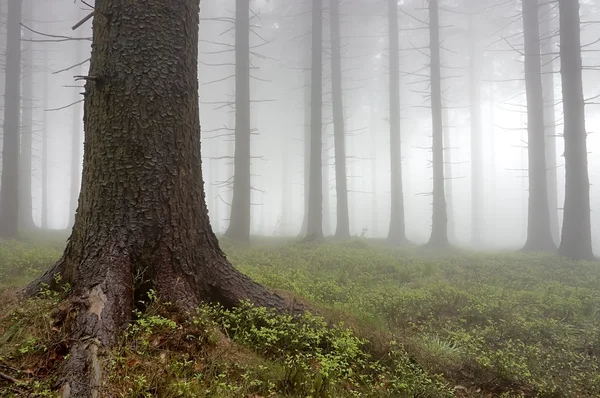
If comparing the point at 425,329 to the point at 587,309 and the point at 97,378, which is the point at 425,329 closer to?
the point at 587,309

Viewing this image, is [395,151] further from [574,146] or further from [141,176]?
[141,176]

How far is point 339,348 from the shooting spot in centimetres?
347

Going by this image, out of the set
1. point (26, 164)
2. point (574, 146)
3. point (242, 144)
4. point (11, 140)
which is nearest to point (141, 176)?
point (242, 144)

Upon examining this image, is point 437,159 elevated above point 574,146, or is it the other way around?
point 437,159

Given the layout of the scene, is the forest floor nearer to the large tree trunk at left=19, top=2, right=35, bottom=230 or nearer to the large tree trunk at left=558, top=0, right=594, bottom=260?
the large tree trunk at left=558, top=0, right=594, bottom=260

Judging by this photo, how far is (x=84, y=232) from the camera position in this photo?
359 centimetres

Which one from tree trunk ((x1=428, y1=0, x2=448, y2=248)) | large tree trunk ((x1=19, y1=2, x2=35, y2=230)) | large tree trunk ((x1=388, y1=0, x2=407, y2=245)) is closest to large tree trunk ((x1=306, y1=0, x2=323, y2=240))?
large tree trunk ((x1=388, y1=0, x2=407, y2=245))

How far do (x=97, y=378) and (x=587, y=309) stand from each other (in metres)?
7.82

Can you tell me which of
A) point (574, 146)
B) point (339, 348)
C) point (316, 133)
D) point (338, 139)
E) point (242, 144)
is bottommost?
point (339, 348)

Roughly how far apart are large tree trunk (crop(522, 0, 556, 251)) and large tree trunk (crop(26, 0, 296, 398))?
15006mm

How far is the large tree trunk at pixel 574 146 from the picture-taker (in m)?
12.2

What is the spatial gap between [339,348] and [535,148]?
1628 cm

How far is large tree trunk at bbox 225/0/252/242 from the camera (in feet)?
46.5

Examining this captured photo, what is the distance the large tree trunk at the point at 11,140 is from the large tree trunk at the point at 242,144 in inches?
321
